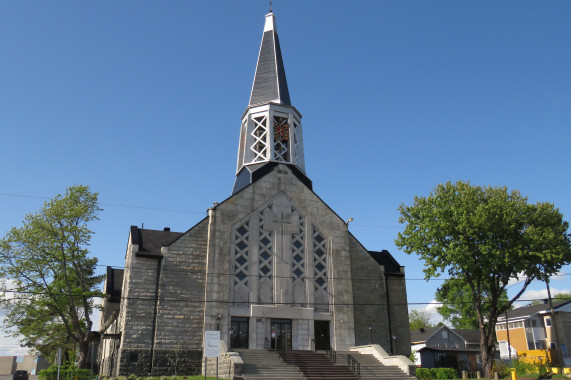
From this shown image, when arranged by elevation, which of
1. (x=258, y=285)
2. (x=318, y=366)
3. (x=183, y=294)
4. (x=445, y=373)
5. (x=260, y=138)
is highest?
(x=260, y=138)

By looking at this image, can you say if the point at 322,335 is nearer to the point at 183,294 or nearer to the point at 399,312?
the point at 399,312

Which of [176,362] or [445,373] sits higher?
[176,362]

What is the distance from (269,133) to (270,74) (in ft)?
25.9

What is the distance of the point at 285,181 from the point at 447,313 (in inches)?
2278

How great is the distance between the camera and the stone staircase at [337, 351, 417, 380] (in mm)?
25266

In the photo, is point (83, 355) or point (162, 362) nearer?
point (162, 362)

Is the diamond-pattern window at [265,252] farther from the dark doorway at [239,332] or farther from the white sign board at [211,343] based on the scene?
the white sign board at [211,343]

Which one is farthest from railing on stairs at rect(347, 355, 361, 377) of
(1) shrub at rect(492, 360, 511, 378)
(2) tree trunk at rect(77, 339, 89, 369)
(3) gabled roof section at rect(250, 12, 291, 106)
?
(3) gabled roof section at rect(250, 12, 291, 106)

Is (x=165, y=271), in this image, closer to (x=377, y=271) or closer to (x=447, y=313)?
(x=377, y=271)

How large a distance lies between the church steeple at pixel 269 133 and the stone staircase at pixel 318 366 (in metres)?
14.0

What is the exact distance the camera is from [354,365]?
26.4m

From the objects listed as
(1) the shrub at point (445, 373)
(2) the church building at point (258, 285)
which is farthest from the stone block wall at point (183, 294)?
(1) the shrub at point (445, 373)

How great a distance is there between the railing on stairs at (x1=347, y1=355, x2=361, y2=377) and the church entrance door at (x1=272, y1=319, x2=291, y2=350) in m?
4.59

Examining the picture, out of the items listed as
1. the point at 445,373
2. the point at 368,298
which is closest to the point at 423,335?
the point at 445,373
